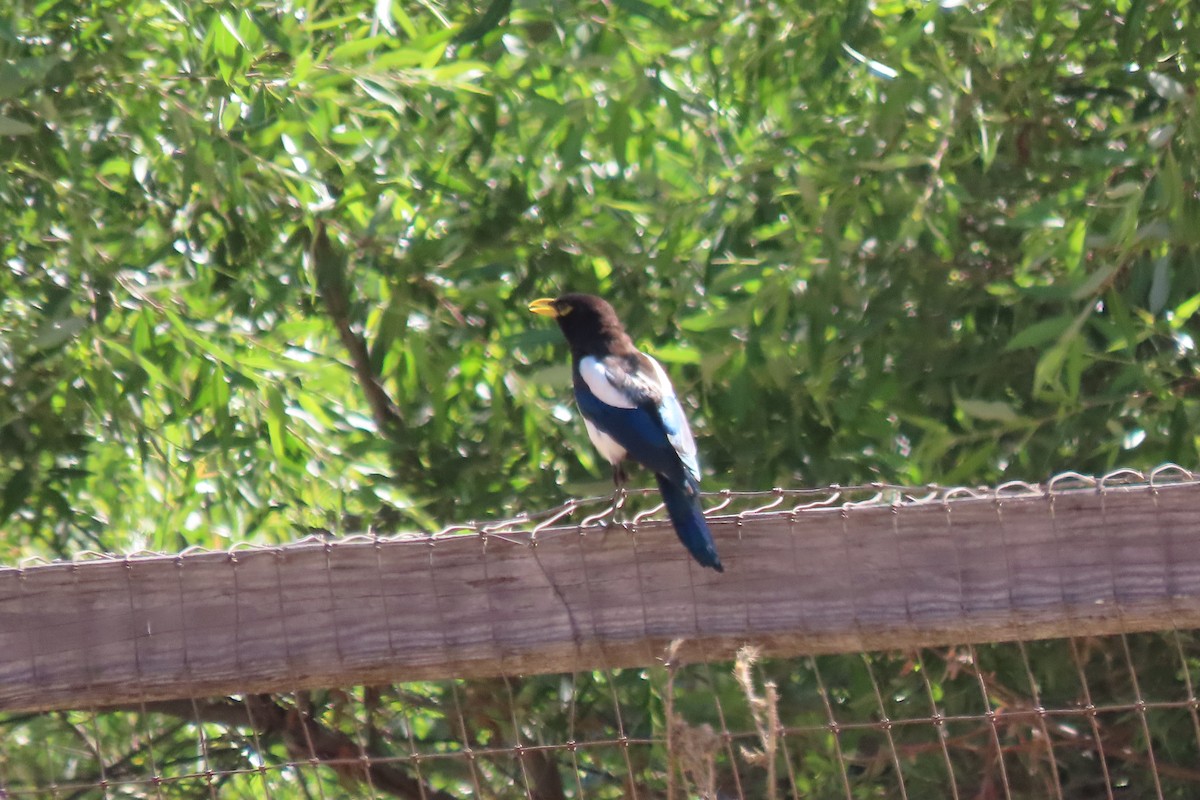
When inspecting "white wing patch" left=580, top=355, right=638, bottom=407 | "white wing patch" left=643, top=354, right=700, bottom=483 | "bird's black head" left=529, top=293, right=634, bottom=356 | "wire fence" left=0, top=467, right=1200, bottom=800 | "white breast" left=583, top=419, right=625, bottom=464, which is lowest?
"wire fence" left=0, top=467, right=1200, bottom=800

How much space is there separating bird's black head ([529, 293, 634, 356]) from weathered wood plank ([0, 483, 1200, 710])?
231cm

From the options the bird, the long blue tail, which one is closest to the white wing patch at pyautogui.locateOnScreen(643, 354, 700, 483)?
the bird

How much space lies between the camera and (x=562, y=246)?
13.8 feet

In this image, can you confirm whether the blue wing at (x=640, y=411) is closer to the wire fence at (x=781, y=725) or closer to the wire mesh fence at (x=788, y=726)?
the wire fence at (x=781, y=725)

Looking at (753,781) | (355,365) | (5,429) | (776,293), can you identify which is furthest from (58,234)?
(753,781)

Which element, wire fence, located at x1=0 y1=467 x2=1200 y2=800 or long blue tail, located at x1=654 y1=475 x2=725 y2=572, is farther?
wire fence, located at x1=0 y1=467 x2=1200 y2=800

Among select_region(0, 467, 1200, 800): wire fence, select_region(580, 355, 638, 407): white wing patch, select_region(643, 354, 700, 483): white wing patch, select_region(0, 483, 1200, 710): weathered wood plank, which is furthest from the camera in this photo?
select_region(580, 355, 638, 407): white wing patch

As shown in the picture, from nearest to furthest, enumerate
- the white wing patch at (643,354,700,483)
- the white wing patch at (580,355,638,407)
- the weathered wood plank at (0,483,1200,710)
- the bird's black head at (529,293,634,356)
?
1. the weathered wood plank at (0,483,1200,710)
2. the white wing patch at (643,354,700,483)
3. the white wing patch at (580,355,638,407)
4. the bird's black head at (529,293,634,356)

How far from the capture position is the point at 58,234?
4012mm

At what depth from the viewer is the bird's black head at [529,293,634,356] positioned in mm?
4062

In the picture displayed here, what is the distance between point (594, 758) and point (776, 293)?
1.15m

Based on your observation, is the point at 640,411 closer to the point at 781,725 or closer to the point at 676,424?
the point at 676,424

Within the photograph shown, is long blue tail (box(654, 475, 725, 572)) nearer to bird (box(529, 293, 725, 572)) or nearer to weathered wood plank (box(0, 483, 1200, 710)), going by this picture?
weathered wood plank (box(0, 483, 1200, 710))

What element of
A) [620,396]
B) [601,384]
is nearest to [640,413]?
[620,396]
